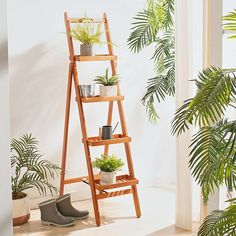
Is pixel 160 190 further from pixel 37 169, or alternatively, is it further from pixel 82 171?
pixel 37 169

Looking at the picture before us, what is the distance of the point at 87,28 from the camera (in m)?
3.93

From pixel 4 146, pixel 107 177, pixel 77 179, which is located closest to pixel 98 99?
pixel 107 177

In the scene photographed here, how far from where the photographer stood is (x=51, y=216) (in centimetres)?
386

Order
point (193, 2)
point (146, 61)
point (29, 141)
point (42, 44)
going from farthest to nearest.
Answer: point (146, 61) < point (42, 44) < point (29, 141) < point (193, 2)

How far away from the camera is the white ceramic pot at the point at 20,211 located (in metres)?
3.81

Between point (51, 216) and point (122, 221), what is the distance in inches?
20.5

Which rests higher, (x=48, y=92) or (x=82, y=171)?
(x=48, y=92)

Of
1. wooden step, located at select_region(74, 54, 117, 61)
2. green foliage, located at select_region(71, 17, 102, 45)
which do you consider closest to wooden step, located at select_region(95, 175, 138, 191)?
wooden step, located at select_region(74, 54, 117, 61)

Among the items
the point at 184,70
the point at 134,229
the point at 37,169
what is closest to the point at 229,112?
the point at 184,70

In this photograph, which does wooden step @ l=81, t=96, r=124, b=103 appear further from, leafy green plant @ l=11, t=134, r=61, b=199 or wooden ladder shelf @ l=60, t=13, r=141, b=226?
leafy green plant @ l=11, t=134, r=61, b=199

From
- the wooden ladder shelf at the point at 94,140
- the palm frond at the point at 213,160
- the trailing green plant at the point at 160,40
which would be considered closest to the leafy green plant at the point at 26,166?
the wooden ladder shelf at the point at 94,140

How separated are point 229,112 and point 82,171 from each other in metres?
1.30

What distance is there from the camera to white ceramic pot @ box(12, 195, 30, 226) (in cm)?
381

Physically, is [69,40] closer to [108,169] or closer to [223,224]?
[108,169]
